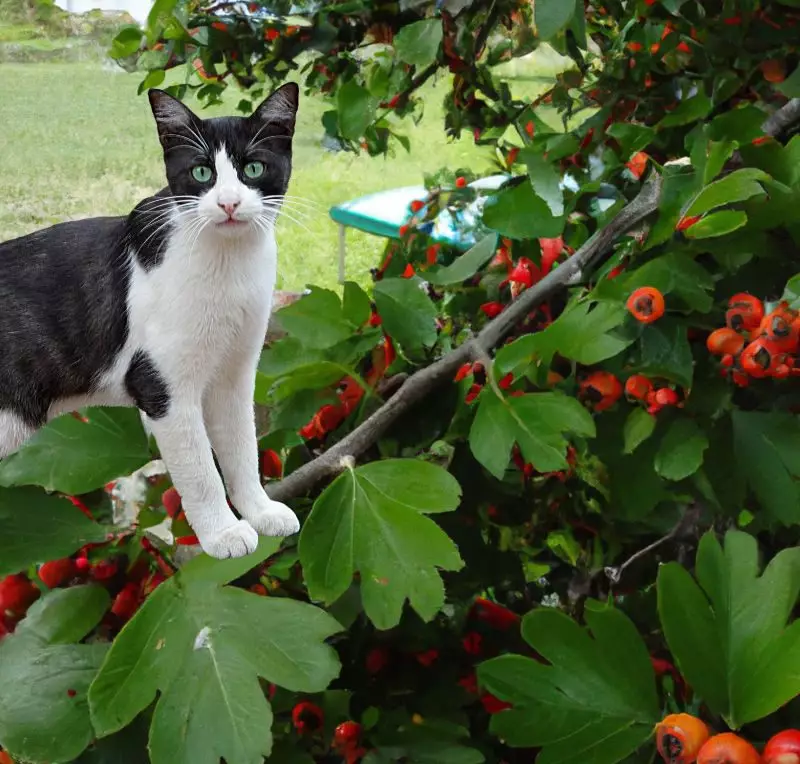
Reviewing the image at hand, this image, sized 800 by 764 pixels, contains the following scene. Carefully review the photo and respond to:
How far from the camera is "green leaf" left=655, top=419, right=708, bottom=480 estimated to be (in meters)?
0.41

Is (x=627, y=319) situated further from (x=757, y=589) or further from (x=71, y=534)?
(x=71, y=534)

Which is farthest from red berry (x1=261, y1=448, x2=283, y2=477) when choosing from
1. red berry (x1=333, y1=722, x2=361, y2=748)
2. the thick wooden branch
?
red berry (x1=333, y1=722, x2=361, y2=748)

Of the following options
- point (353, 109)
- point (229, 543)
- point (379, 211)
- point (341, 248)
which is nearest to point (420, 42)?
point (353, 109)

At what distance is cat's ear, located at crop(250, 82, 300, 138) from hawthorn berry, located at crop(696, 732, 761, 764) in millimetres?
270

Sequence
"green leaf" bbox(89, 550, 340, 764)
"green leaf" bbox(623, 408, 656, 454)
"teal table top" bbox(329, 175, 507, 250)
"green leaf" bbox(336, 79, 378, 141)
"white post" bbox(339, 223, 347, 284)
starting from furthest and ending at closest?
"white post" bbox(339, 223, 347, 284)
"teal table top" bbox(329, 175, 507, 250)
"green leaf" bbox(336, 79, 378, 141)
"green leaf" bbox(623, 408, 656, 454)
"green leaf" bbox(89, 550, 340, 764)

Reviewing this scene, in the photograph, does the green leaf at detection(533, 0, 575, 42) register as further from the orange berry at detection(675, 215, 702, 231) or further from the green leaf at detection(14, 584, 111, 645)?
the green leaf at detection(14, 584, 111, 645)

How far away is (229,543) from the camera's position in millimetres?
364

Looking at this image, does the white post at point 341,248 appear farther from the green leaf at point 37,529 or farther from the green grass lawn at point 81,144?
the green leaf at point 37,529

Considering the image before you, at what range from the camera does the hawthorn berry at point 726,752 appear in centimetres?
36

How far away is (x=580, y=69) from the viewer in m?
0.67

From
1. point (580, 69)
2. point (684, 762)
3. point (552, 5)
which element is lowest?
point (684, 762)

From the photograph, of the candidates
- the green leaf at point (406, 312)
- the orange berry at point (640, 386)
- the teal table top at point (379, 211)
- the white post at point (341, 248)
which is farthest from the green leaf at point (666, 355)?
the white post at point (341, 248)

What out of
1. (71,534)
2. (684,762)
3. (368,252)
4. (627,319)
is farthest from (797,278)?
(368,252)

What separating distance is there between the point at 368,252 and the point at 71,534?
919mm
